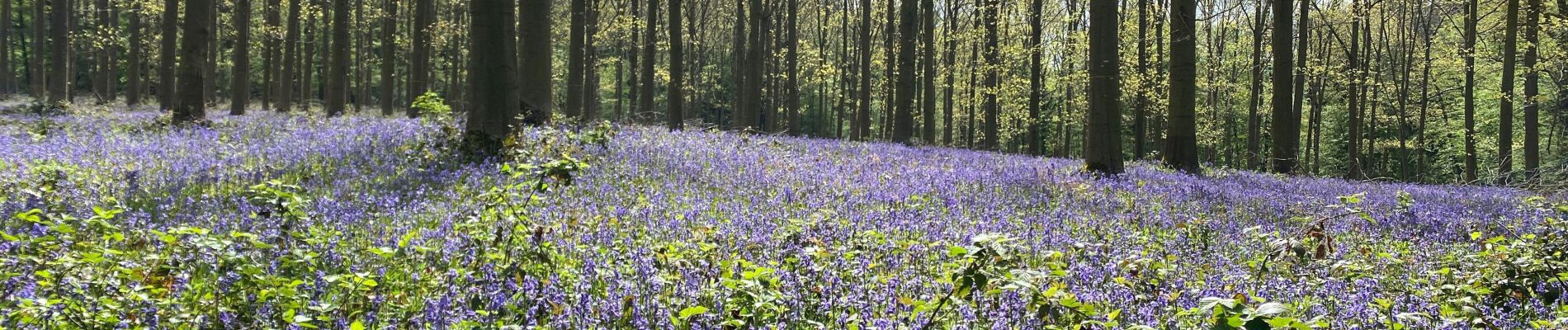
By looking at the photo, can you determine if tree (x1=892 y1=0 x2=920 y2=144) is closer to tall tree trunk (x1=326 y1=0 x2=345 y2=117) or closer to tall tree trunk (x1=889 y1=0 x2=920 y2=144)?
tall tree trunk (x1=889 y1=0 x2=920 y2=144)

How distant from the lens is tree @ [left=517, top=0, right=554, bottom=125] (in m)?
11.5

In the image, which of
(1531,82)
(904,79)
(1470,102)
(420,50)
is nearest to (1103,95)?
(904,79)

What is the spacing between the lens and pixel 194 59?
45.9 ft

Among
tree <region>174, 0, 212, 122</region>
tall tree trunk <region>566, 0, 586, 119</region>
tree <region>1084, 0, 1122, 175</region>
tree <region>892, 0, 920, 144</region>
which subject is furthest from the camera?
tree <region>892, 0, 920, 144</region>

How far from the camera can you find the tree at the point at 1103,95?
10836mm

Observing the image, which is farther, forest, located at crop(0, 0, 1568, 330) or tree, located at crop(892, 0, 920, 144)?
tree, located at crop(892, 0, 920, 144)

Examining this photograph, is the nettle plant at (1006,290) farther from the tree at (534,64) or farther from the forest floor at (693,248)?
the tree at (534,64)

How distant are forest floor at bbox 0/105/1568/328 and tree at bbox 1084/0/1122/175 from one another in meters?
1.56

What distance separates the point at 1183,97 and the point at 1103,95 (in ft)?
9.84

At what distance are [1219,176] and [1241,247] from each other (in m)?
7.69

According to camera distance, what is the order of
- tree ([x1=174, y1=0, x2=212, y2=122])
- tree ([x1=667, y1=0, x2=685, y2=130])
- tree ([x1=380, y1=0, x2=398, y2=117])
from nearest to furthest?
tree ([x1=174, y1=0, x2=212, y2=122]) → tree ([x1=667, y1=0, x2=685, y2=130]) → tree ([x1=380, y1=0, x2=398, y2=117])

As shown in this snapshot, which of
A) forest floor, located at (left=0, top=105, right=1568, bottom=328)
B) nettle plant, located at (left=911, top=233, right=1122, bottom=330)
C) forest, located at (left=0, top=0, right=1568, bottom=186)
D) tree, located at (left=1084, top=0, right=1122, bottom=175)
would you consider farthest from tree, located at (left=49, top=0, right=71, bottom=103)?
nettle plant, located at (left=911, top=233, right=1122, bottom=330)

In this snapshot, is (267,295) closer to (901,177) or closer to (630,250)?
(630,250)

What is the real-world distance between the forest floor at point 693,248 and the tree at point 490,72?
0.40 m
